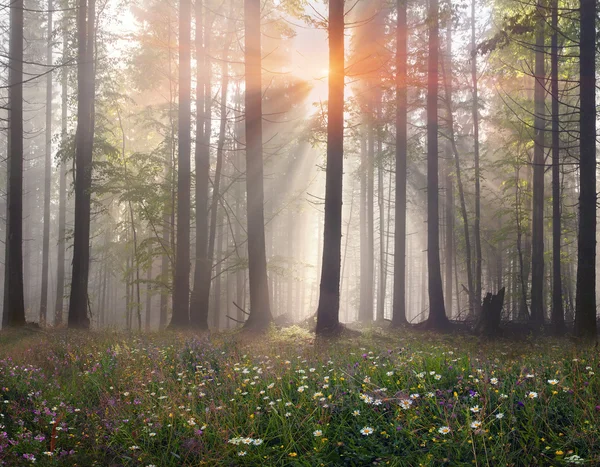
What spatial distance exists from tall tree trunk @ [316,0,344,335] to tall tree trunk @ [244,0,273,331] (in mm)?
2148

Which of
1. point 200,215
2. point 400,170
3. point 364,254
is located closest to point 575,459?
point 200,215

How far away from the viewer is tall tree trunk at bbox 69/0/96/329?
15287 millimetres

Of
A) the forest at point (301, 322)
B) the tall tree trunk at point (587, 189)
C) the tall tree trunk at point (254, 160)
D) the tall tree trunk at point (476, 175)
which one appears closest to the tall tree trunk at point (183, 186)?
the forest at point (301, 322)

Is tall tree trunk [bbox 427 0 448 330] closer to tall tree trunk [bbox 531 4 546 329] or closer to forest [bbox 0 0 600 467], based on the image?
forest [bbox 0 0 600 467]

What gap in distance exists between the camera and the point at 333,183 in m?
11.6

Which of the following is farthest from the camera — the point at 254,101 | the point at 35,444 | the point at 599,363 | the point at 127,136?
the point at 127,136

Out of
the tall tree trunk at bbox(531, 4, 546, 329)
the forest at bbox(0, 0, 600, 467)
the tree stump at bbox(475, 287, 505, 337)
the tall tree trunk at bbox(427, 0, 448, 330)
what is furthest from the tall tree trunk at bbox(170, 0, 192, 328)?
the tall tree trunk at bbox(531, 4, 546, 329)

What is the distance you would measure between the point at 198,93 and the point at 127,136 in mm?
14148

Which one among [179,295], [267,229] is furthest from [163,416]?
[267,229]

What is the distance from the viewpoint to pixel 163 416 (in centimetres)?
465

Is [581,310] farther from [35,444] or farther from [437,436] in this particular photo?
[35,444]

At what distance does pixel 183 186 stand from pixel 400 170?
816 cm

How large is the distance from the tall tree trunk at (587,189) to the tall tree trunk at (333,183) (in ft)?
17.6

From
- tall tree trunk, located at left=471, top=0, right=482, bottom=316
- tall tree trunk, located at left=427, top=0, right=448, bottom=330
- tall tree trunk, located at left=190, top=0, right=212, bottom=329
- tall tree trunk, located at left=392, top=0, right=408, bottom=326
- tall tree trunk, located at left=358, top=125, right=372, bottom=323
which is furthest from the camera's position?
tall tree trunk, located at left=358, top=125, right=372, bottom=323
